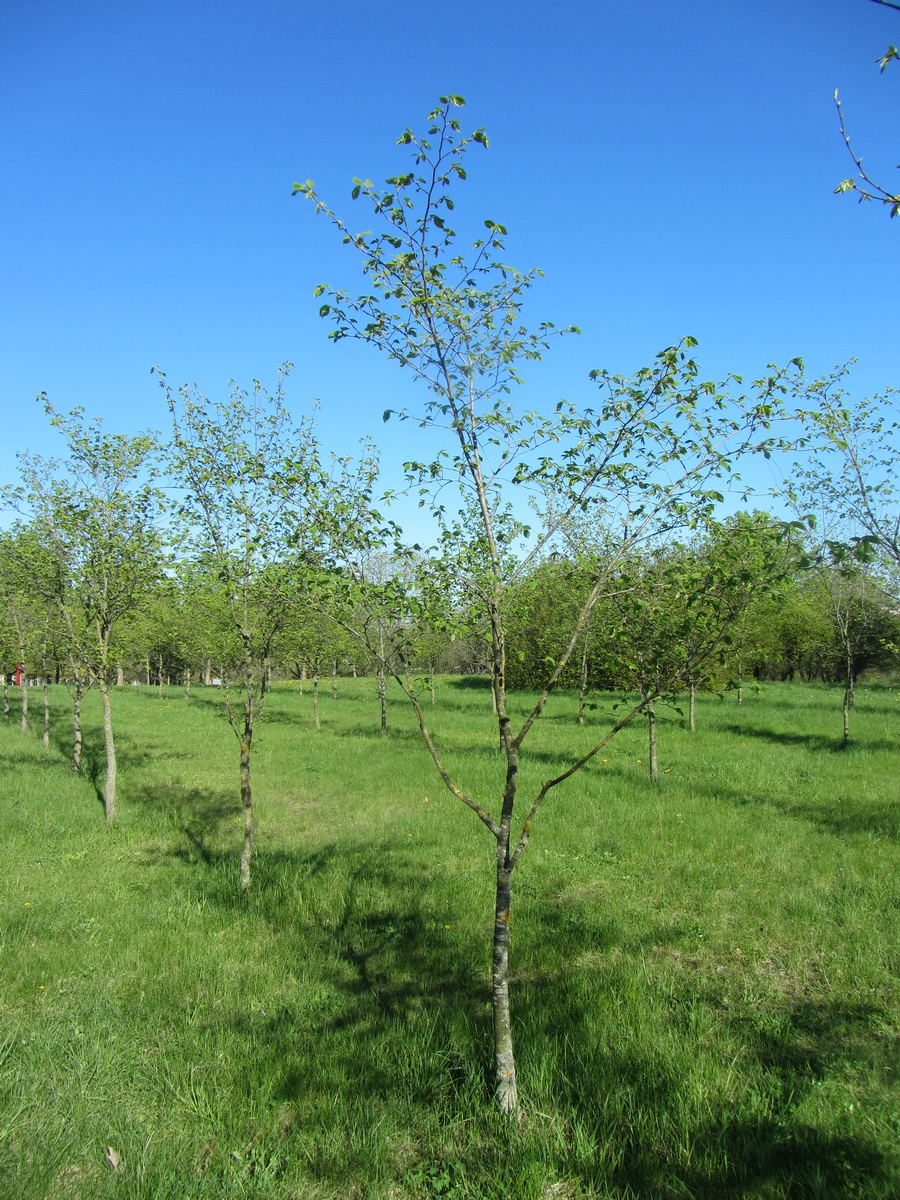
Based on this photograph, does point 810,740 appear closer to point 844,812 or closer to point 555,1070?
point 844,812

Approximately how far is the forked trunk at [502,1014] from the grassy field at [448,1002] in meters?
0.17

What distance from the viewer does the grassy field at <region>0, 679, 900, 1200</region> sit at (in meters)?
3.83

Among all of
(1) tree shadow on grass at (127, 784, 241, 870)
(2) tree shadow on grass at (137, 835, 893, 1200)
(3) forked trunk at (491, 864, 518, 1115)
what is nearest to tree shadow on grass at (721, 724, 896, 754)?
(2) tree shadow on grass at (137, 835, 893, 1200)

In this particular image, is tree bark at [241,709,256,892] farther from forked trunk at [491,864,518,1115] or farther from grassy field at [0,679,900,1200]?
forked trunk at [491,864,518,1115]

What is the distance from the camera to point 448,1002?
570 cm

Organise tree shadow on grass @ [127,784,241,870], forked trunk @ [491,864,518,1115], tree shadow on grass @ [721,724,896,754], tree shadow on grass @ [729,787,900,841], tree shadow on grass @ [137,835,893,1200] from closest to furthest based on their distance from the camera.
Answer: tree shadow on grass @ [137,835,893,1200]
forked trunk @ [491,864,518,1115]
tree shadow on grass @ [729,787,900,841]
tree shadow on grass @ [127,784,241,870]
tree shadow on grass @ [721,724,896,754]

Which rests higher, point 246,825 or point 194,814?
point 246,825

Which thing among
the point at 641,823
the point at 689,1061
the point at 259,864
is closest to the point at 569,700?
the point at 641,823

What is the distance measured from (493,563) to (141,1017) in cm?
501

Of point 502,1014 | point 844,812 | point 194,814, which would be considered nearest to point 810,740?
point 844,812

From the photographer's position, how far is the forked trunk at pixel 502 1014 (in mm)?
4246

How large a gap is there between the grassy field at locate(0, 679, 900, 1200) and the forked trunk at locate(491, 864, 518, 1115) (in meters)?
0.17

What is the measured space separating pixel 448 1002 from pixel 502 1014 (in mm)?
1616

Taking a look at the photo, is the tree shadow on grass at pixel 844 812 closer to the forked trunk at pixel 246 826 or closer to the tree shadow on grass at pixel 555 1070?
the tree shadow on grass at pixel 555 1070
